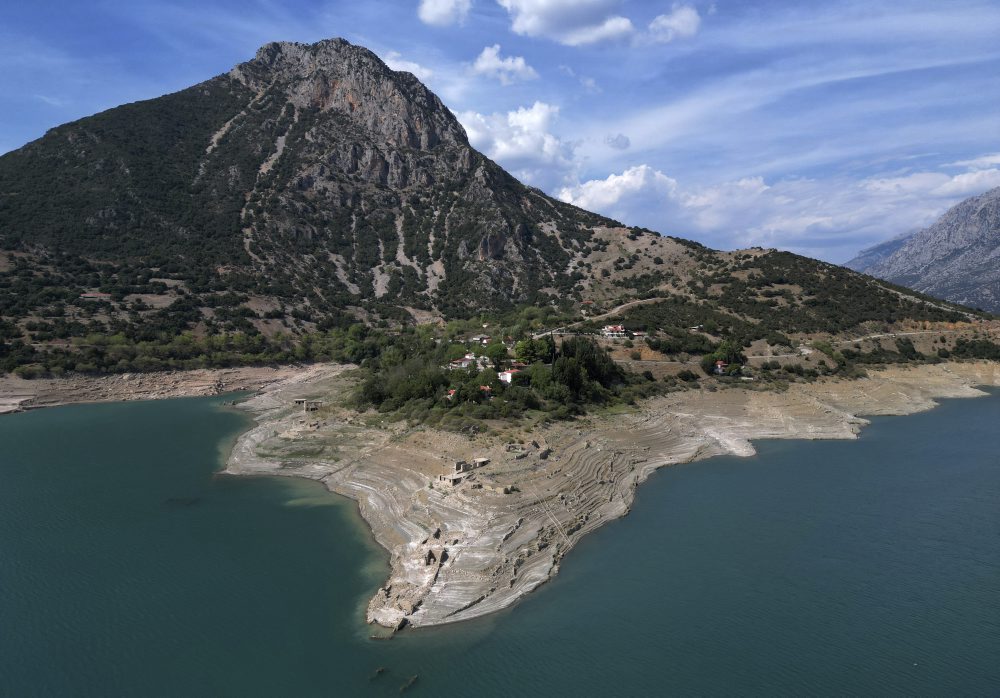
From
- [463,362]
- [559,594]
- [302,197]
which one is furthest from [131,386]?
[302,197]

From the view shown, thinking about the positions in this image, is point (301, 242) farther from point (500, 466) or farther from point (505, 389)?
point (500, 466)

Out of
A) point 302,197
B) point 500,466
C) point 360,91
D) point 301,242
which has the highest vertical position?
point 360,91

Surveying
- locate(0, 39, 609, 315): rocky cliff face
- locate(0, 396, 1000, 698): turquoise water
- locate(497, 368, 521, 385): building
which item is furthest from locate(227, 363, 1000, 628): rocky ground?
locate(0, 39, 609, 315): rocky cliff face

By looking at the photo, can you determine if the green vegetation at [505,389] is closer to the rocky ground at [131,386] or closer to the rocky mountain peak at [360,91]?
the rocky ground at [131,386]

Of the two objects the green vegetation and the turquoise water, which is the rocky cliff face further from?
the turquoise water

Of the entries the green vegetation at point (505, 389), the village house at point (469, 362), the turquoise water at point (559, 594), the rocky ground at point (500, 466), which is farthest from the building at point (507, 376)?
the turquoise water at point (559, 594)

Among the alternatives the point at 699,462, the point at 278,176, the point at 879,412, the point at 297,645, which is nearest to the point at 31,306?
the point at 278,176

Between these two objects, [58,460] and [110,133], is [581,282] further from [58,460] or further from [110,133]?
[110,133]
